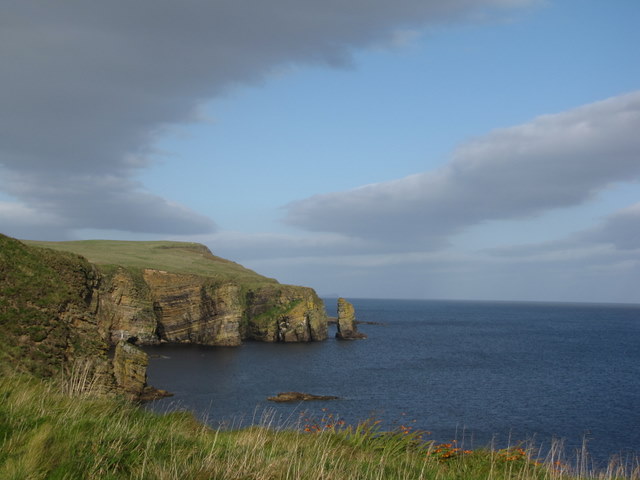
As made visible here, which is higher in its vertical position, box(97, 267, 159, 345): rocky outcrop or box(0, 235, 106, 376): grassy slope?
box(0, 235, 106, 376): grassy slope

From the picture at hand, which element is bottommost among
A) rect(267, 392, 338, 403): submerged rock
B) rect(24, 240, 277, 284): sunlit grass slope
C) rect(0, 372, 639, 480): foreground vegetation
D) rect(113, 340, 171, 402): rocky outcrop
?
rect(267, 392, 338, 403): submerged rock

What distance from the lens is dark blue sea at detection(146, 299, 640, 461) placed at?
47062 mm

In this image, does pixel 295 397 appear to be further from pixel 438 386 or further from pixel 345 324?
pixel 345 324

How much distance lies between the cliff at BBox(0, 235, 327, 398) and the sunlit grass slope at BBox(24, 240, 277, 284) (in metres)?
0.54

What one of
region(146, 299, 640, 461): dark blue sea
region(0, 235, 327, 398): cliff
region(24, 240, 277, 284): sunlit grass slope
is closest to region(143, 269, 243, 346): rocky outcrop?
region(0, 235, 327, 398): cliff

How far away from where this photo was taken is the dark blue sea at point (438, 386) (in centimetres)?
4706

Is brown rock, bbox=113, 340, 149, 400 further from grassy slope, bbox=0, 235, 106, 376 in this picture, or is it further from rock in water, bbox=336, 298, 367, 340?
rock in water, bbox=336, 298, 367, 340

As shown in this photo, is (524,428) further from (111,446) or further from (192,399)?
(111,446)

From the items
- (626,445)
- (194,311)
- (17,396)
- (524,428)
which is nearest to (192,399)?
(524,428)

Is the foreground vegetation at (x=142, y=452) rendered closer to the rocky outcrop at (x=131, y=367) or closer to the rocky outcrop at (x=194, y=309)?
the rocky outcrop at (x=131, y=367)

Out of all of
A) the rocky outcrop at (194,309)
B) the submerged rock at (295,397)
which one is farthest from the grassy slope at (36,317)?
the rocky outcrop at (194,309)

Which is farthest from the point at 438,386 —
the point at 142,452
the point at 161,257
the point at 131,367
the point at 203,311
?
the point at 161,257

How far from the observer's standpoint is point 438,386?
227ft

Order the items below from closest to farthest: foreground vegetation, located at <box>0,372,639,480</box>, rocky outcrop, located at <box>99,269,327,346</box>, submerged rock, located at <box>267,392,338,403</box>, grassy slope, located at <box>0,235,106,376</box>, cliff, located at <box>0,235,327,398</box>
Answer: foreground vegetation, located at <box>0,372,639,480</box>
grassy slope, located at <box>0,235,106,376</box>
cliff, located at <box>0,235,327,398</box>
submerged rock, located at <box>267,392,338,403</box>
rocky outcrop, located at <box>99,269,327,346</box>
